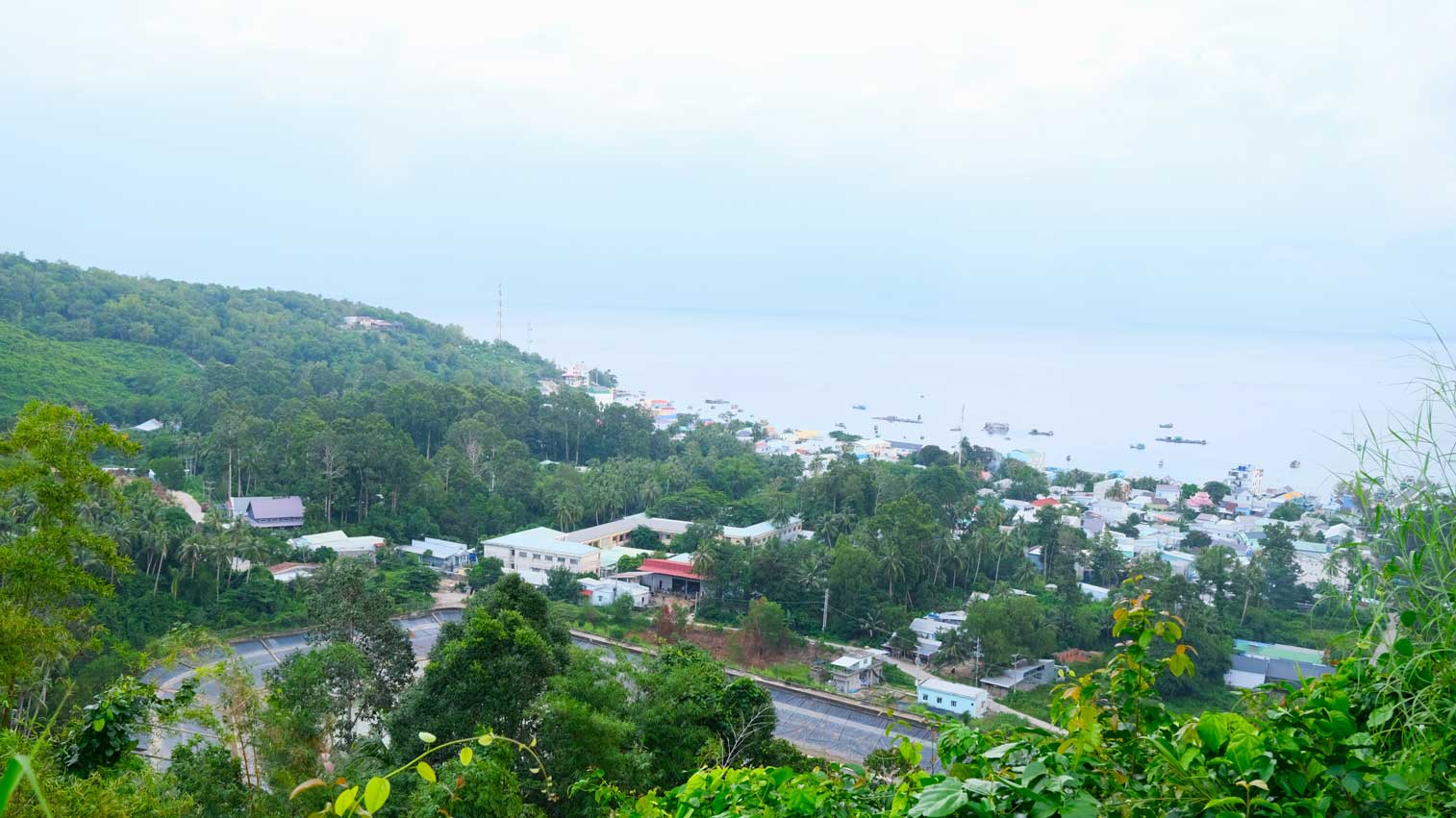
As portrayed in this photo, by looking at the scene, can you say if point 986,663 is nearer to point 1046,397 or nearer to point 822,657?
point 822,657

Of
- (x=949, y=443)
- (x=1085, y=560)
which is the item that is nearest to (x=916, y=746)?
(x=1085, y=560)

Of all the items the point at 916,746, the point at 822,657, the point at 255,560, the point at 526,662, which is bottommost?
the point at 822,657

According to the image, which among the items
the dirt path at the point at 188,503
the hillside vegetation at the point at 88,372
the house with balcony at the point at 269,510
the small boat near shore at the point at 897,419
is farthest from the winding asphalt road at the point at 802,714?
the small boat near shore at the point at 897,419

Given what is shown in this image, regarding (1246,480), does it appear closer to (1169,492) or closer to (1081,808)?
(1169,492)

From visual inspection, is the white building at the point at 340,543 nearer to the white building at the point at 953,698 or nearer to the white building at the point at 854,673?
the white building at the point at 854,673

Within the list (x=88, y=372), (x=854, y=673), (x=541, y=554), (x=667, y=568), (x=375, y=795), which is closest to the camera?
(x=375, y=795)

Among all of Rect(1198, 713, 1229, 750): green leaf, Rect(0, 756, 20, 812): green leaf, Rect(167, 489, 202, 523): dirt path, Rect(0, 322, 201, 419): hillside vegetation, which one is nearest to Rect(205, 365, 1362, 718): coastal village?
Rect(167, 489, 202, 523): dirt path

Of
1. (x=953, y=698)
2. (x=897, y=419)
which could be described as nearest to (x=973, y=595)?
(x=953, y=698)
